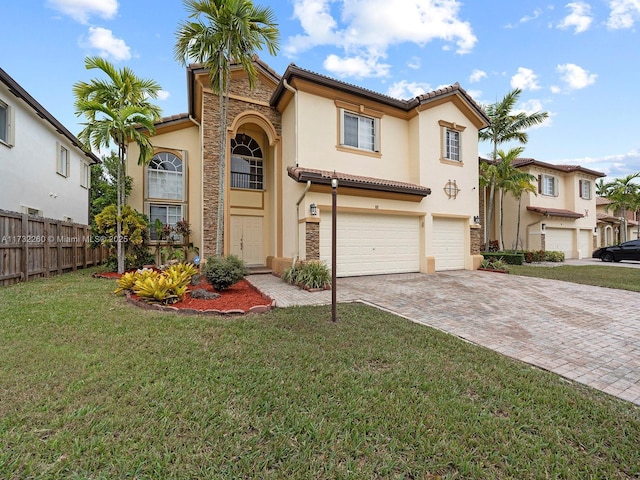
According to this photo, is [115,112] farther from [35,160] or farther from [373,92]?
[373,92]

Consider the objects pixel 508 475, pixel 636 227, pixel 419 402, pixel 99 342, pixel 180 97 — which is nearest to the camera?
pixel 508 475

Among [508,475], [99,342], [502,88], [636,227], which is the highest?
[502,88]

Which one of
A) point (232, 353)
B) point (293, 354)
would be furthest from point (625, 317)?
point (232, 353)

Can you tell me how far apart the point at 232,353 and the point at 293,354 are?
2.82 feet

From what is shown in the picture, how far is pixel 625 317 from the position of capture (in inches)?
248

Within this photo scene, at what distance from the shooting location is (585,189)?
2391 cm

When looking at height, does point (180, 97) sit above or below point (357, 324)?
above

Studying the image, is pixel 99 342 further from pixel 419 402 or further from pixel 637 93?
pixel 637 93

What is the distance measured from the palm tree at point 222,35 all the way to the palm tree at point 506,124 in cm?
1502

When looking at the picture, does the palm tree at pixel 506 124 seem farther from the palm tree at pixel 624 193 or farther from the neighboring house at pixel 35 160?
the neighboring house at pixel 35 160

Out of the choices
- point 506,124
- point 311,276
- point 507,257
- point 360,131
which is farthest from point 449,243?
point 506,124

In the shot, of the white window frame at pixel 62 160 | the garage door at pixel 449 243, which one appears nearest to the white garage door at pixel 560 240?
the garage door at pixel 449 243

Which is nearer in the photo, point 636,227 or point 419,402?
point 419,402

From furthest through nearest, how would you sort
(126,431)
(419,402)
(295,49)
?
(295,49) < (419,402) < (126,431)
